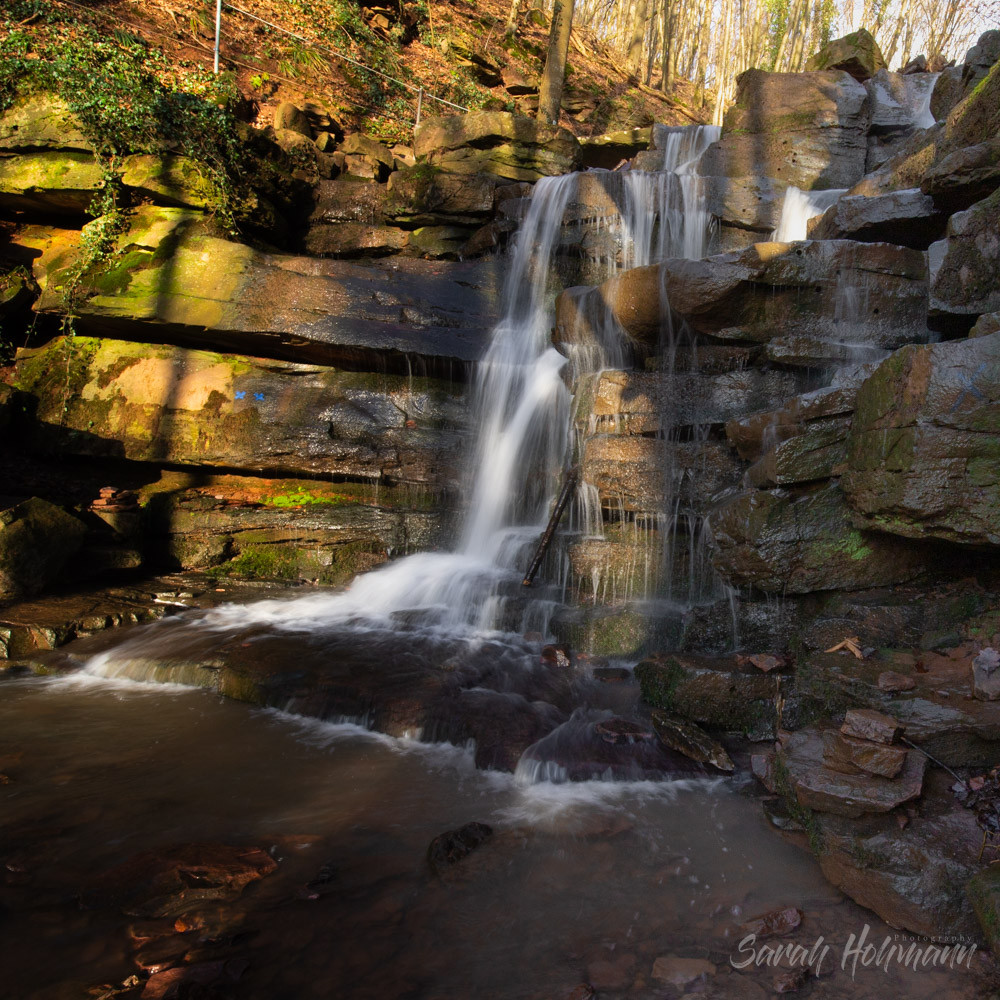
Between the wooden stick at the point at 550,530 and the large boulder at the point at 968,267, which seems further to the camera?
the wooden stick at the point at 550,530

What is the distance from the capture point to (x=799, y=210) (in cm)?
1085

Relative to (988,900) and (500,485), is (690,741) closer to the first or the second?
(988,900)

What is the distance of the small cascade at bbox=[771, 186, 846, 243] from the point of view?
10617mm

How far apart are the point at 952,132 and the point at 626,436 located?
Result: 495 cm

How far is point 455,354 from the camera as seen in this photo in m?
9.48

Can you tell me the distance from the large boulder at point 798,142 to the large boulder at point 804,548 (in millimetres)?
8318

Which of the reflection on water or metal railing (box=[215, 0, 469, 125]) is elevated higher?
metal railing (box=[215, 0, 469, 125])

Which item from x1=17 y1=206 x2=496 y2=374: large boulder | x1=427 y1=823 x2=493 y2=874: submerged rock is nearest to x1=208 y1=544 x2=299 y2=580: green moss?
x1=17 y1=206 x2=496 y2=374: large boulder

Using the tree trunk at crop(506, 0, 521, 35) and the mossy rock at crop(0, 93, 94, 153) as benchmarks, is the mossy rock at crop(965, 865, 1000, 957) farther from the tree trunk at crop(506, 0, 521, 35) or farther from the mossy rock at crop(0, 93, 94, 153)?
the tree trunk at crop(506, 0, 521, 35)

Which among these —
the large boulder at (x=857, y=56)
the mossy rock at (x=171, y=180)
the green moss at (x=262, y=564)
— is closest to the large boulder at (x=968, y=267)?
the green moss at (x=262, y=564)

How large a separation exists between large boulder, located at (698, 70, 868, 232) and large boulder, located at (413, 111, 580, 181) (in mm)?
2841

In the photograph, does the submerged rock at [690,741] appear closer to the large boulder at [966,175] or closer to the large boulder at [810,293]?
the large boulder at [810,293]

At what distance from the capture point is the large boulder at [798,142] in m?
11.6

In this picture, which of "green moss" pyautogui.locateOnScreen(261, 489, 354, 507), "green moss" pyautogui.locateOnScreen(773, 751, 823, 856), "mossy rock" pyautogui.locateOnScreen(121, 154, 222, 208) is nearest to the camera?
"green moss" pyautogui.locateOnScreen(773, 751, 823, 856)
